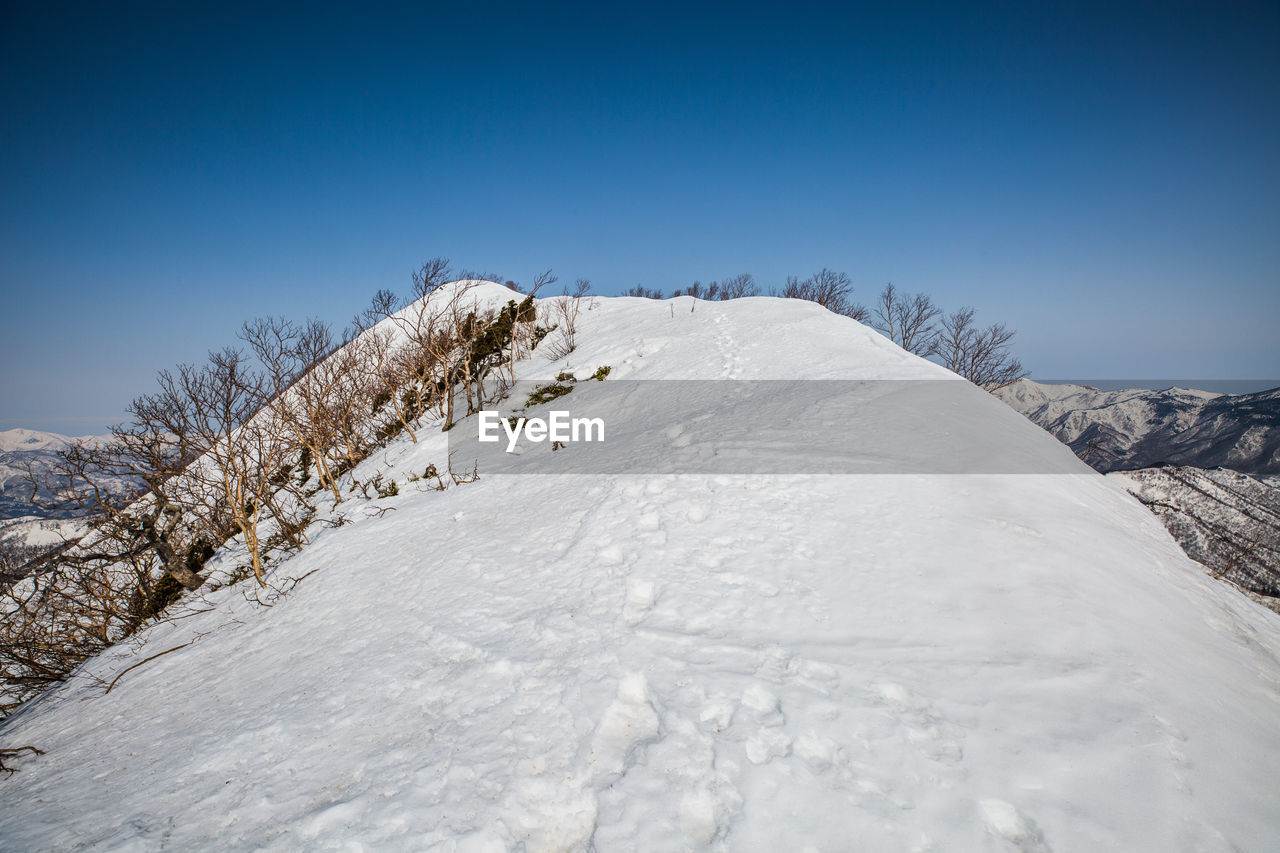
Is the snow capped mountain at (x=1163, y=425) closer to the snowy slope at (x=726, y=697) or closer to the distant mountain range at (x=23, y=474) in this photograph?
the snowy slope at (x=726, y=697)

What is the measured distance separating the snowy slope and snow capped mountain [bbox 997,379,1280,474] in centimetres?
903

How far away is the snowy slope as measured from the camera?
2654mm

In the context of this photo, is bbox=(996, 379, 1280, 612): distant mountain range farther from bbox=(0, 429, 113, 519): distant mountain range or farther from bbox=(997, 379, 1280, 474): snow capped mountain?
bbox=(0, 429, 113, 519): distant mountain range

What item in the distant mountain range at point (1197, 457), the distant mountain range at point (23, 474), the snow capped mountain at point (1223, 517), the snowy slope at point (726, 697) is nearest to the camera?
the snowy slope at point (726, 697)

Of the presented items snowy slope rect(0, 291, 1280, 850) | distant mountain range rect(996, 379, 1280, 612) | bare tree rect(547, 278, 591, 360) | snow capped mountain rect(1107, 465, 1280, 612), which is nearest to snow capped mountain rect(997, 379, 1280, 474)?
distant mountain range rect(996, 379, 1280, 612)

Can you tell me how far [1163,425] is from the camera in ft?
117

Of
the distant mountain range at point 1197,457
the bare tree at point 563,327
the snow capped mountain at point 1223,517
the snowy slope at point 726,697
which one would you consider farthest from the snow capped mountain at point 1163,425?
the bare tree at point 563,327

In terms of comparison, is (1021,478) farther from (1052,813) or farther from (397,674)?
(397,674)

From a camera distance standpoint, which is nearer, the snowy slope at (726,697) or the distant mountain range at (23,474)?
the snowy slope at (726,697)

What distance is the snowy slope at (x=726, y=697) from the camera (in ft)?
8.71

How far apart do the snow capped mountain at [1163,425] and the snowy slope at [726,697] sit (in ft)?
29.6

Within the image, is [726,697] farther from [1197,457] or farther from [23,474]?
[23,474]

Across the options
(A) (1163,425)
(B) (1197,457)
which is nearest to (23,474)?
(B) (1197,457)

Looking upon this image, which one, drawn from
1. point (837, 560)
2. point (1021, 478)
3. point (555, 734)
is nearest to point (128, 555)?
point (555, 734)
